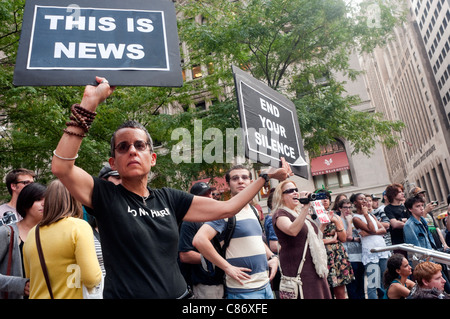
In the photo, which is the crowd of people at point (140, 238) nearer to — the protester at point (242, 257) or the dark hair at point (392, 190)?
the protester at point (242, 257)

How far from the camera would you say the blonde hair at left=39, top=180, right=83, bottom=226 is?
2.52 metres

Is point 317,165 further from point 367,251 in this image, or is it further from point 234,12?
point 367,251

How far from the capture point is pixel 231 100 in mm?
13117

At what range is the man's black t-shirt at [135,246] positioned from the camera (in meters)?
1.76

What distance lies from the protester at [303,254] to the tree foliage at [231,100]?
757cm

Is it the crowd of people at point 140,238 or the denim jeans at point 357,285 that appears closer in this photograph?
the crowd of people at point 140,238

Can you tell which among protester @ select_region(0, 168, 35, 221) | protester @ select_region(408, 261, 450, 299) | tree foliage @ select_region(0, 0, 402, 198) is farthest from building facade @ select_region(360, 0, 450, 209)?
protester @ select_region(0, 168, 35, 221)

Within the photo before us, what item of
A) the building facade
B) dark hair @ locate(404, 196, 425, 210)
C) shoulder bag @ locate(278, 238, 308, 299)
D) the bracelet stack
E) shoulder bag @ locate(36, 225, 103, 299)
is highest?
the building facade

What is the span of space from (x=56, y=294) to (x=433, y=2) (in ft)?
270

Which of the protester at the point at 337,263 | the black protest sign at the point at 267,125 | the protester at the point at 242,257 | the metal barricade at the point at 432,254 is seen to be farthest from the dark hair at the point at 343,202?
the black protest sign at the point at 267,125

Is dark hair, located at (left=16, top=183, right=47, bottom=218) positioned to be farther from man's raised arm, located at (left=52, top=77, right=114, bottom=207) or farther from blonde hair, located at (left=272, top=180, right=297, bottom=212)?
blonde hair, located at (left=272, top=180, right=297, bottom=212)

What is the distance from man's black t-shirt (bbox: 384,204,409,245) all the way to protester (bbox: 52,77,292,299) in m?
6.05

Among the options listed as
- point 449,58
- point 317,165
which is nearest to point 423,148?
point 449,58

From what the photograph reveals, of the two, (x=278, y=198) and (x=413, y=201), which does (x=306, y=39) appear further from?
(x=278, y=198)
